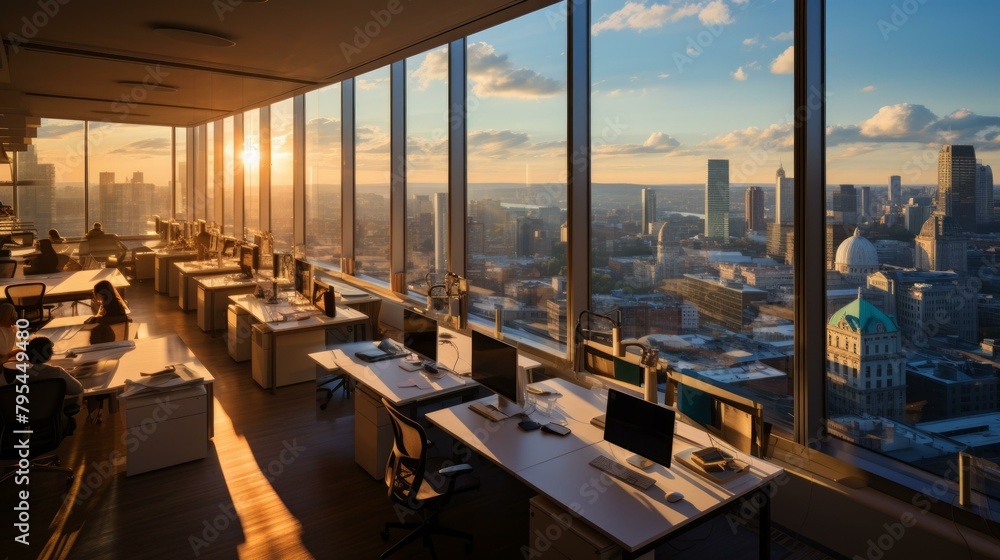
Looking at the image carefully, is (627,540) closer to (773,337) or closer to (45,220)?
(773,337)

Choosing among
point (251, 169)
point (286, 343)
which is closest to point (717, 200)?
point (286, 343)

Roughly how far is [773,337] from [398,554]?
2797 millimetres

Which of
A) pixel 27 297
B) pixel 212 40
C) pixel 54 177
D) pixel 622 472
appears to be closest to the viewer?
pixel 622 472

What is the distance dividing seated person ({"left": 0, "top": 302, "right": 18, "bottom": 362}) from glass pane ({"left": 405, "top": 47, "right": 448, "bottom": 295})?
425 centimetres

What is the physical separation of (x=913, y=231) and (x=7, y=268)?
12080mm

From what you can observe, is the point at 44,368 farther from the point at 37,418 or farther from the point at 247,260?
the point at 247,260

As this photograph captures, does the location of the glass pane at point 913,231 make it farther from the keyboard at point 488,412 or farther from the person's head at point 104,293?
the person's head at point 104,293

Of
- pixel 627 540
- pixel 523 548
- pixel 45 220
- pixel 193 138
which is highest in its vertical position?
pixel 193 138

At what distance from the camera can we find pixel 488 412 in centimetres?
390

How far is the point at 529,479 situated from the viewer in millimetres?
3020

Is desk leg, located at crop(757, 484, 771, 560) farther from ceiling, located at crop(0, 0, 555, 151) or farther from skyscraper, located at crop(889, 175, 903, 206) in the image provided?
ceiling, located at crop(0, 0, 555, 151)

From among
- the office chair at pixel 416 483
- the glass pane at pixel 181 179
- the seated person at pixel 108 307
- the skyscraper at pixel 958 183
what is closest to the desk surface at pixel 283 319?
the seated person at pixel 108 307

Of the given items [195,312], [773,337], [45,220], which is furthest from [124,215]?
[773,337]

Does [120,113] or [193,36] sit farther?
[120,113]
